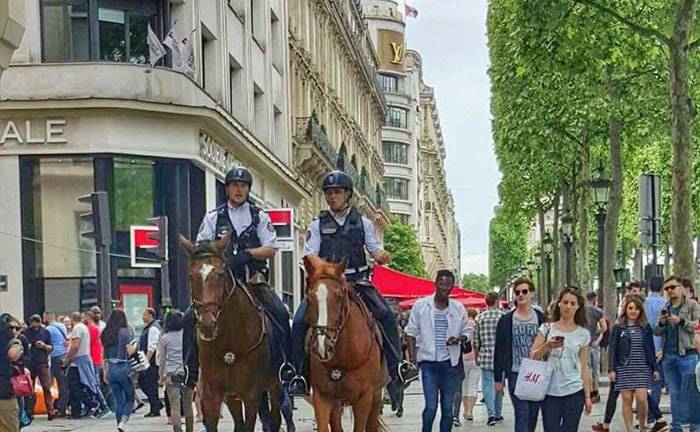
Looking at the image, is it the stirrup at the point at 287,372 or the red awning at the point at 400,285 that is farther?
the red awning at the point at 400,285

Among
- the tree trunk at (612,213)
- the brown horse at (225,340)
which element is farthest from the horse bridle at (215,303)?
the tree trunk at (612,213)

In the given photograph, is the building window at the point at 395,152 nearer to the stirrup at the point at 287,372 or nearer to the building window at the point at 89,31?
the building window at the point at 89,31

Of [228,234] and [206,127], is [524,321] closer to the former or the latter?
[228,234]

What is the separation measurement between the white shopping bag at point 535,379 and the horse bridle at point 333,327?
1.87 metres

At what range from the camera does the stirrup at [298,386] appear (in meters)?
10.5

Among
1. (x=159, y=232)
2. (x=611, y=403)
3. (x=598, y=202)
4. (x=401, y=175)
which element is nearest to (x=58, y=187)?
(x=159, y=232)

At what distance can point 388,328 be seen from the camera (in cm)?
1129

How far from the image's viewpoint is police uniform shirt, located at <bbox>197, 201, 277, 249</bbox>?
1110 cm

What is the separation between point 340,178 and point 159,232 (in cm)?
843

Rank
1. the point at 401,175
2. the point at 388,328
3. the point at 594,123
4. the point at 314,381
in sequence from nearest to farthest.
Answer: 1. the point at 314,381
2. the point at 388,328
3. the point at 594,123
4. the point at 401,175

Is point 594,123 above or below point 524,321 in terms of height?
above

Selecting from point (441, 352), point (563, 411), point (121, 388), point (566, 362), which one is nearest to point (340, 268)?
point (566, 362)

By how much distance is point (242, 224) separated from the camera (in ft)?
36.6

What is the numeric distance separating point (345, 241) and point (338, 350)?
1171 mm
